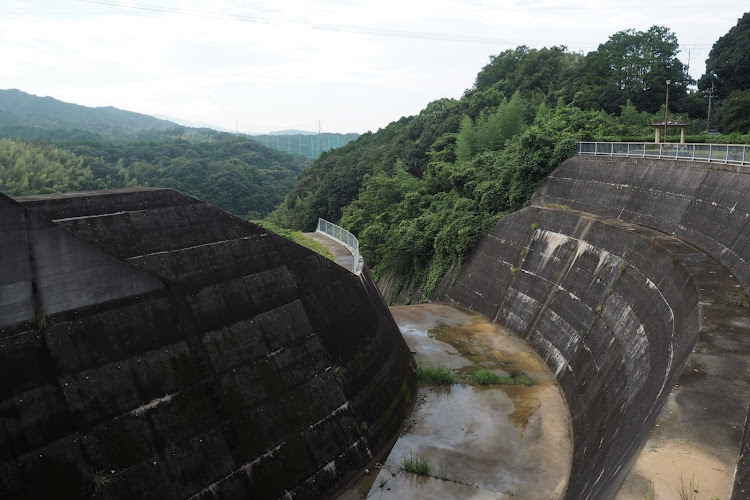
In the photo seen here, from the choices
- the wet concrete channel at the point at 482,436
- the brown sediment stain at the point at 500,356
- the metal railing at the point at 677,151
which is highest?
the metal railing at the point at 677,151

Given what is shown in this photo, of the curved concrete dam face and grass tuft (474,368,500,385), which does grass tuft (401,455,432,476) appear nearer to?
the curved concrete dam face

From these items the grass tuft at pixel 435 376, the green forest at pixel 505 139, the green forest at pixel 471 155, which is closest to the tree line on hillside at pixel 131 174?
the green forest at pixel 471 155

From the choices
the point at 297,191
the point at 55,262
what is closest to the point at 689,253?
the point at 55,262

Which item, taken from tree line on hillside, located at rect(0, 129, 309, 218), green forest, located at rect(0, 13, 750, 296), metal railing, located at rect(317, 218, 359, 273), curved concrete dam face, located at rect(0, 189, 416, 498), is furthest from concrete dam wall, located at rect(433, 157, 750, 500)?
tree line on hillside, located at rect(0, 129, 309, 218)

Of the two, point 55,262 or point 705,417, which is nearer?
point 705,417

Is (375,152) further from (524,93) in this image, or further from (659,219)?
(659,219)

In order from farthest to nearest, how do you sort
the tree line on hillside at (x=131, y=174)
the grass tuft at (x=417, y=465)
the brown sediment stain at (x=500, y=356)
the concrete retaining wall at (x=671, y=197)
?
the tree line on hillside at (x=131, y=174) < the brown sediment stain at (x=500, y=356) < the concrete retaining wall at (x=671, y=197) < the grass tuft at (x=417, y=465)

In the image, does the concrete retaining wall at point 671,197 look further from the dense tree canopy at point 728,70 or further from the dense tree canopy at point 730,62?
the dense tree canopy at point 730,62
